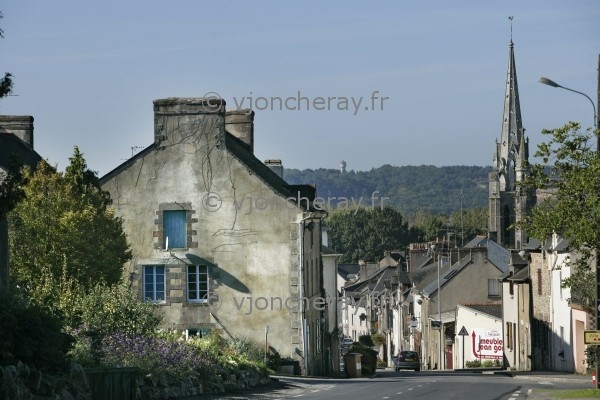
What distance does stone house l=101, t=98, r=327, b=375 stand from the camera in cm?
4206

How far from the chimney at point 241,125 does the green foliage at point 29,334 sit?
2999 centimetres

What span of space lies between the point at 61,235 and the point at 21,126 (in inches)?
649

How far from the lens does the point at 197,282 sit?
42688 millimetres

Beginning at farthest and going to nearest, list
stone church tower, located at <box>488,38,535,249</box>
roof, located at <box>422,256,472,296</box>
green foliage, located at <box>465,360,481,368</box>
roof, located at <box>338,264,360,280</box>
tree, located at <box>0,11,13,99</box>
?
stone church tower, located at <box>488,38,535,249</box>, roof, located at <box>338,264,360,280</box>, roof, located at <box>422,256,472,296</box>, green foliage, located at <box>465,360,481,368</box>, tree, located at <box>0,11,13,99</box>

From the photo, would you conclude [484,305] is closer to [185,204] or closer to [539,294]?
[539,294]

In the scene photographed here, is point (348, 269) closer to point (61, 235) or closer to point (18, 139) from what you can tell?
point (18, 139)

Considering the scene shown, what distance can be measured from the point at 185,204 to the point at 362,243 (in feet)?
455

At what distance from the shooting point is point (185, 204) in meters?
42.4

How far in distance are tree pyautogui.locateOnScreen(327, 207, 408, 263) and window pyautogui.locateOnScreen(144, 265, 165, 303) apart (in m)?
130

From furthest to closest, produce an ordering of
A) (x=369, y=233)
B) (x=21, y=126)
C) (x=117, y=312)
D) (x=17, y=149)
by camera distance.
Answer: (x=369, y=233) → (x=21, y=126) → (x=17, y=149) → (x=117, y=312)

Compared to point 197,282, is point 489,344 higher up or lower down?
lower down

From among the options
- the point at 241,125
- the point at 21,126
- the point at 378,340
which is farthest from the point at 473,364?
the point at 378,340

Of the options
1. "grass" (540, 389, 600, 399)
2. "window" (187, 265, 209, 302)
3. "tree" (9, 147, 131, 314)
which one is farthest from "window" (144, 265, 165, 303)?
"grass" (540, 389, 600, 399)

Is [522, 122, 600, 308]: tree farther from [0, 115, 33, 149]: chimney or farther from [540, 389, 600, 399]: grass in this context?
[0, 115, 33, 149]: chimney
